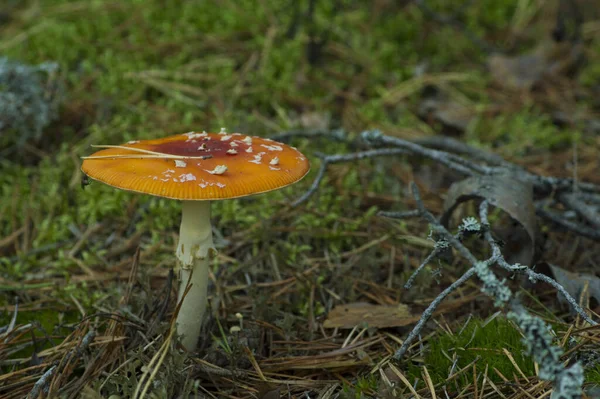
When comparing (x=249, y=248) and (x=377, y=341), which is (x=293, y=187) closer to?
(x=249, y=248)

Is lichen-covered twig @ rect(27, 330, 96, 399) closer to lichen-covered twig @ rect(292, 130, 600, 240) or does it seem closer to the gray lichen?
lichen-covered twig @ rect(292, 130, 600, 240)

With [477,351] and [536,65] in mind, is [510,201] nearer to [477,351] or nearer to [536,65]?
[477,351]

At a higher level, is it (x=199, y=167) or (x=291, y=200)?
(x=291, y=200)

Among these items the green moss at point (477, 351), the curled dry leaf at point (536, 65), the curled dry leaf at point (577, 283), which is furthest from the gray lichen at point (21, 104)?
the curled dry leaf at point (536, 65)

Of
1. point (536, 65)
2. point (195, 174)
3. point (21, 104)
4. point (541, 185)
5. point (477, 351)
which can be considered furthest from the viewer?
point (536, 65)

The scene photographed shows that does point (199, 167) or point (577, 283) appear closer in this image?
point (199, 167)

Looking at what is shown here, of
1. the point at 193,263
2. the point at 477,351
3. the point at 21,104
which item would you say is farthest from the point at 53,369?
the point at 21,104

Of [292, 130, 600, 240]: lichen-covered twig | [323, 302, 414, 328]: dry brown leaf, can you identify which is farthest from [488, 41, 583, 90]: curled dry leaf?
[323, 302, 414, 328]: dry brown leaf
